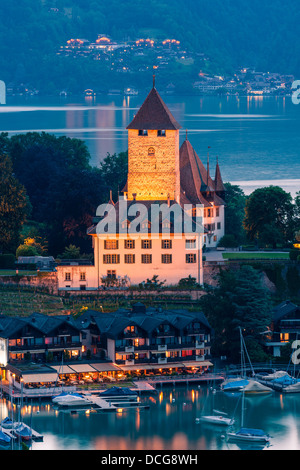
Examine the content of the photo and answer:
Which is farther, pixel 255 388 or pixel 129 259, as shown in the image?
pixel 129 259

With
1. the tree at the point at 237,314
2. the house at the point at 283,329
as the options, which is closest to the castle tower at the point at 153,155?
the tree at the point at 237,314

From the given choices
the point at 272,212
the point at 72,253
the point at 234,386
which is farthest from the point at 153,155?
the point at 234,386

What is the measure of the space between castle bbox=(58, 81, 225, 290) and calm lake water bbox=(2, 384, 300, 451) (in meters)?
14.6

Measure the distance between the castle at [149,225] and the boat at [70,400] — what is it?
56.7 ft

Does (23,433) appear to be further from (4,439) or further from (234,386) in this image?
(234,386)

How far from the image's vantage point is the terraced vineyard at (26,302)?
257ft

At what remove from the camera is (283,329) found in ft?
251

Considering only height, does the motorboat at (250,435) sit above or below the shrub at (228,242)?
below

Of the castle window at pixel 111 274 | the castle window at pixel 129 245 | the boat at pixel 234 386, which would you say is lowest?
the boat at pixel 234 386

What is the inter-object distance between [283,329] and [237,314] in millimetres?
3118

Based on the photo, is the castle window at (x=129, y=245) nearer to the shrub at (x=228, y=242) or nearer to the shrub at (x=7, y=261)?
the shrub at (x=7, y=261)

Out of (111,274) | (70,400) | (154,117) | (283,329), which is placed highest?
(154,117)
